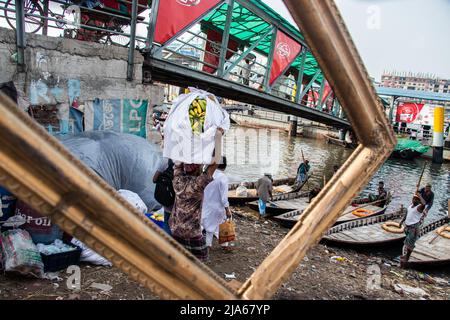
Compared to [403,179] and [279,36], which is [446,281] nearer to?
[279,36]

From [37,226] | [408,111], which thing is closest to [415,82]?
[408,111]

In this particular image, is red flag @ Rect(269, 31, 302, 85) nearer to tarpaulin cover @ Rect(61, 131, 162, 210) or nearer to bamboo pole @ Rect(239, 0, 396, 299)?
tarpaulin cover @ Rect(61, 131, 162, 210)

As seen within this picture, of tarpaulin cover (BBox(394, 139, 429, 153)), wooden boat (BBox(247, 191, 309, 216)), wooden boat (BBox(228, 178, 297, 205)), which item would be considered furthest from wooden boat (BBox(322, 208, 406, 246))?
tarpaulin cover (BBox(394, 139, 429, 153))

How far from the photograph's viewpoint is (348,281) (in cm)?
554

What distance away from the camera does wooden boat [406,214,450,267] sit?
312 inches

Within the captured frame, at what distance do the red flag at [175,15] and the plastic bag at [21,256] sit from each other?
4597 millimetres

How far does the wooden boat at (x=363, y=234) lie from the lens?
8.63 metres

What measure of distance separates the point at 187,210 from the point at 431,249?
8.28 meters

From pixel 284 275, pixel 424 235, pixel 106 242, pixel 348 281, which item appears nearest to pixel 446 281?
pixel 424 235

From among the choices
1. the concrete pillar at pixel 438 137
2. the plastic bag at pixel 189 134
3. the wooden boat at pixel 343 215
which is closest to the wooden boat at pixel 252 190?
the wooden boat at pixel 343 215

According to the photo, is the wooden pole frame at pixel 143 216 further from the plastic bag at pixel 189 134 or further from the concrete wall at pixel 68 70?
the concrete wall at pixel 68 70

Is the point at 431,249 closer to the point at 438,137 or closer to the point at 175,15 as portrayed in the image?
the point at 175,15
